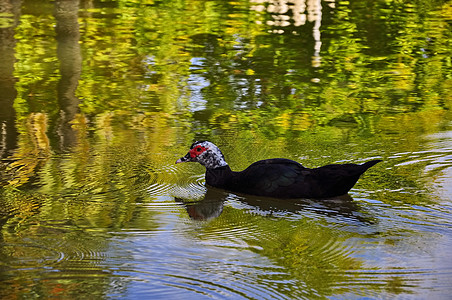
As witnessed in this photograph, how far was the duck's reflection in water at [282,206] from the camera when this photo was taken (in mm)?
8250

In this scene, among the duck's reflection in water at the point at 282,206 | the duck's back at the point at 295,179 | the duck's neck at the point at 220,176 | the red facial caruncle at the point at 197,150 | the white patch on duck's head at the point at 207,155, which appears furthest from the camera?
the red facial caruncle at the point at 197,150

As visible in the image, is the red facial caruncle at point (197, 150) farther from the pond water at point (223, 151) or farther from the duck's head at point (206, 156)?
the pond water at point (223, 151)

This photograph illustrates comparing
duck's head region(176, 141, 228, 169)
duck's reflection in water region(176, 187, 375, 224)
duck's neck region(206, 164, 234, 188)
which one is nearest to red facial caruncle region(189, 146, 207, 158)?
duck's head region(176, 141, 228, 169)

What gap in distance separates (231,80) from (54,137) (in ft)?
15.1

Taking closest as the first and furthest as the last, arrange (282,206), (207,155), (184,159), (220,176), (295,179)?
1. (282,206)
2. (295,179)
3. (220,176)
4. (207,155)
5. (184,159)

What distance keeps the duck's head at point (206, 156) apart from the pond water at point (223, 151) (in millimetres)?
291

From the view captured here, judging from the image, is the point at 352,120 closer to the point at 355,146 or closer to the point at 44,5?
the point at 355,146

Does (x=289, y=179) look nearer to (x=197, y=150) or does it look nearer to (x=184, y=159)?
(x=197, y=150)

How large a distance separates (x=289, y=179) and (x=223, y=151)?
212 centimetres

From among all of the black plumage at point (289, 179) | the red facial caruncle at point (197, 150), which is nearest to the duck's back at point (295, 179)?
the black plumage at point (289, 179)

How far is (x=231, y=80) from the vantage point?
1504 centimetres

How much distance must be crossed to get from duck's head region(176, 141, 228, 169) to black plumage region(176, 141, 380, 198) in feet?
0.42

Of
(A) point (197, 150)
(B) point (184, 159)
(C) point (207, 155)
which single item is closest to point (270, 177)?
(C) point (207, 155)

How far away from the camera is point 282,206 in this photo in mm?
8602
